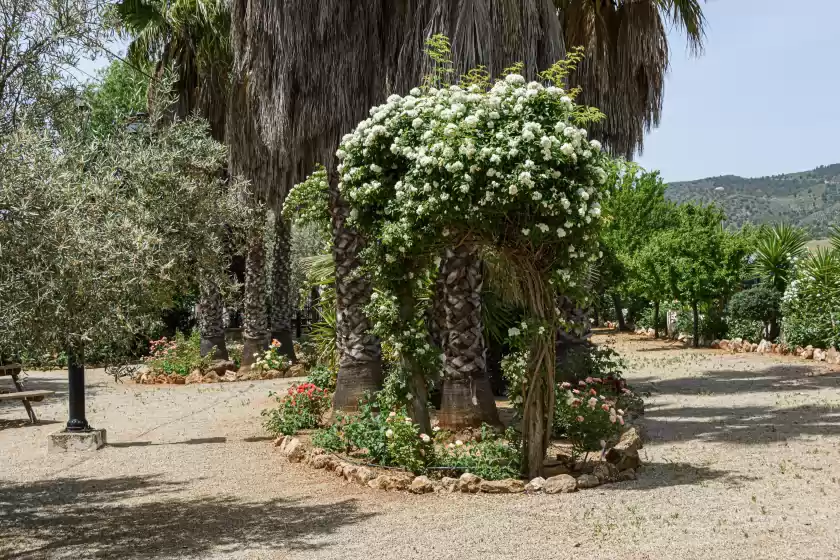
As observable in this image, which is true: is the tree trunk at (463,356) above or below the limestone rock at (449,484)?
above

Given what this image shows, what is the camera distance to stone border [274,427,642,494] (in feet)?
26.3

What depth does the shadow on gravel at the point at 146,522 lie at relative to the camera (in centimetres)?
654

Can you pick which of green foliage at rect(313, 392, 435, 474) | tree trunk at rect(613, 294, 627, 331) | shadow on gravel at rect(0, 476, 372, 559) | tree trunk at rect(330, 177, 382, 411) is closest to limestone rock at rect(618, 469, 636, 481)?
green foliage at rect(313, 392, 435, 474)

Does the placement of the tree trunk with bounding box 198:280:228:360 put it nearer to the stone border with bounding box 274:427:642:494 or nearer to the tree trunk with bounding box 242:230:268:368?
the tree trunk with bounding box 242:230:268:368

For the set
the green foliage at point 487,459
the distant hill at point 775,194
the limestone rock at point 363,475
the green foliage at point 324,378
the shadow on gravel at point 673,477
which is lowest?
the shadow on gravel at point 673,477

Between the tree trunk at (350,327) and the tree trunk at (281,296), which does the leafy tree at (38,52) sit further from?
the tree trunk at (281,296)

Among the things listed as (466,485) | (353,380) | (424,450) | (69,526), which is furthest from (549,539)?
(353,380)

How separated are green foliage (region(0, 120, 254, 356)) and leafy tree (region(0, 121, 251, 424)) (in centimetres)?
1

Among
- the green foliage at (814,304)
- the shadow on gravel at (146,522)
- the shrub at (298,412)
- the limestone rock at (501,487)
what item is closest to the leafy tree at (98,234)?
the shadow on gravel at (146,522)

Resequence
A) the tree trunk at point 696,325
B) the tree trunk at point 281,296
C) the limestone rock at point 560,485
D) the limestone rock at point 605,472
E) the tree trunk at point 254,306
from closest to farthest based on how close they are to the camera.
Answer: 1. the limestone rock at point 560,485
2. the limestone rock at point 605,472
3. the tree trunk at point 254,306
4. the tree trunk at point 281,296
5. the tree trunk at point 696,325

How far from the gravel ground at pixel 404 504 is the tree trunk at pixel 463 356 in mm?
1981

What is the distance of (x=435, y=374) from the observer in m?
9.11

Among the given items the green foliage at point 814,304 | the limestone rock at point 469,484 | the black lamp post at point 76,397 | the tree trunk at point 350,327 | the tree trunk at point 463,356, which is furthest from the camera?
the green foliage at point 814,304

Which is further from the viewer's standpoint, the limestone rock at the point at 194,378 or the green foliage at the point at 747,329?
the green foliage at the point at 747,329
